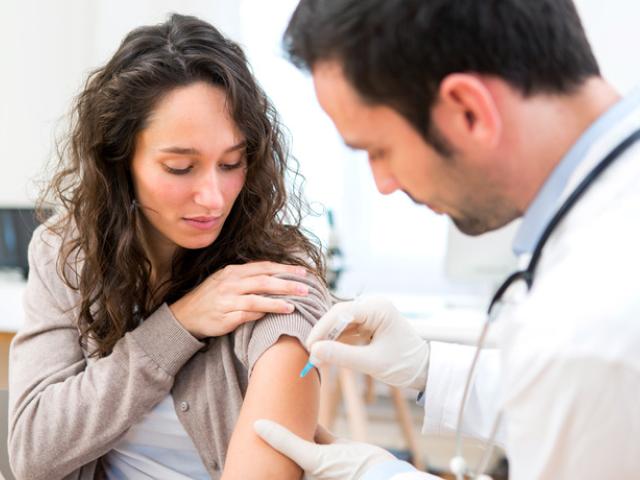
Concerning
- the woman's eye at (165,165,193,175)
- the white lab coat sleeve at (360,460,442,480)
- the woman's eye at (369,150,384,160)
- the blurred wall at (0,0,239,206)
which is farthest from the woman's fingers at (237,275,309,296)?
the blurred wall at (0,0,239,206)

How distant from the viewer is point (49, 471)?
55.7 inches

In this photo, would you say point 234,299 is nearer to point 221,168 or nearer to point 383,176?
point 221,168

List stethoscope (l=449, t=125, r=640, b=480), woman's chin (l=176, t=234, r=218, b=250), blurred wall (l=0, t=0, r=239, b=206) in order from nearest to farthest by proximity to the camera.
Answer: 1. stethoscope (l=449, t=125, r=640, b=480)
2. woman's chin (l=176, t=234, r=218, b=250)
3. blurred wall (l=0, t=0, r=239, b=206)

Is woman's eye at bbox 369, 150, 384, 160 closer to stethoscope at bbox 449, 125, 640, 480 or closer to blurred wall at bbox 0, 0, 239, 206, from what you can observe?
stethoscope at bbox 449, 125, 640, 480

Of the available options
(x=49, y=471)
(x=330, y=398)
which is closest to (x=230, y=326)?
(x=49, y=471)

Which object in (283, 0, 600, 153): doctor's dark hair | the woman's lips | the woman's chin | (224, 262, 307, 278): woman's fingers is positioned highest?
(283, 0, 600, 153): doctor's dark hair

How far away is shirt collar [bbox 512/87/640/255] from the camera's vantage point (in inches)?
34.9

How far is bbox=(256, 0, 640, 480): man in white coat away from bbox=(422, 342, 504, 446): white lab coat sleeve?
1.08 ft

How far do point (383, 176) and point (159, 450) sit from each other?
2.53ft

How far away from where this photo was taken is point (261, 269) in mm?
1463

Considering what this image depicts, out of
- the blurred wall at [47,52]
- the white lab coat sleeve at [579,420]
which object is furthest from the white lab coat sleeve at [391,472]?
the blurred wall at [47,52]

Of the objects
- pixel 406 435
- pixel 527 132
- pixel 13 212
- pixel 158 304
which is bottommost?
pixel 406 435

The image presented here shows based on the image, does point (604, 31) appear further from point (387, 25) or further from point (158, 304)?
point (387, 25)

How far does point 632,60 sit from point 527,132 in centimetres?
265
